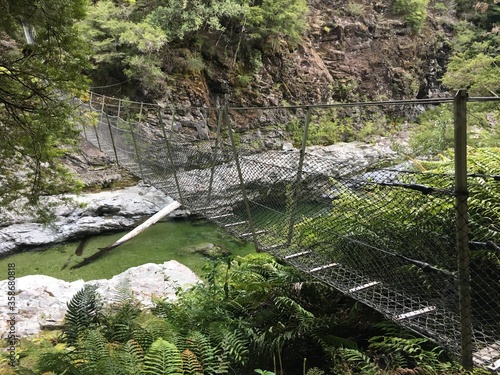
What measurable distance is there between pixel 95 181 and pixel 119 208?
1.03 m

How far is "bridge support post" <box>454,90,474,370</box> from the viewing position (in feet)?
3.20

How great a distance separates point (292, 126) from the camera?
941 centimetres

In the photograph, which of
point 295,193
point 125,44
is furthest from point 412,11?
point 295,193

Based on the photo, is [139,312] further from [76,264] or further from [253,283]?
[76,264]

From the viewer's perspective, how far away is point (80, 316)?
2336 mm

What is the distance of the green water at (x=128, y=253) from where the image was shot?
4566mm

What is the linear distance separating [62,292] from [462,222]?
3.45 meters

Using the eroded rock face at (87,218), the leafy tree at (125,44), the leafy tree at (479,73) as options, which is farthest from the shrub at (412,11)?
the eroded rock face at (87,218)

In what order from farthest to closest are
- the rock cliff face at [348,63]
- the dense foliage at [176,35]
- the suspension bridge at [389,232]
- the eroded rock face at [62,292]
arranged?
the rock cliff face at [348,63] < the dense foliage at [176,35] < the eroded rock face at [62,292] < the suspension bridge at [389,232]

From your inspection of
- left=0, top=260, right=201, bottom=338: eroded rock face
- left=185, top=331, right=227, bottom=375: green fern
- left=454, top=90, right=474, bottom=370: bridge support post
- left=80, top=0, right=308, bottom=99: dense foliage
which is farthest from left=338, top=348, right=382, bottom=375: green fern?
left=80, top=0, right=308, bottom=99: dense foliage

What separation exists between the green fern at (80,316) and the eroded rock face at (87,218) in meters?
2.52

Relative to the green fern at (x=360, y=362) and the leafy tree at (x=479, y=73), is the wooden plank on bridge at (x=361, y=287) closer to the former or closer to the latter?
the green fern at (x=360, y=362)

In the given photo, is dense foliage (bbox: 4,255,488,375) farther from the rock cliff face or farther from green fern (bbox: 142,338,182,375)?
the rock cliff face

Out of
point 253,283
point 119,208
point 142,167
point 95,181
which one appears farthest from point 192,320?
point 95,181
